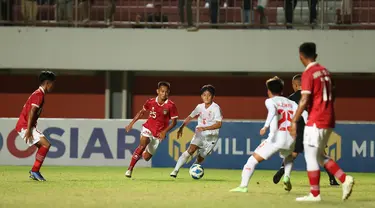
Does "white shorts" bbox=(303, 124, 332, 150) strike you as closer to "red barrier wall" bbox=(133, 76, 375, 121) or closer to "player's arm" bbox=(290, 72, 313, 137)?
"player's arm" bbox=(290, 72, 313, 137)

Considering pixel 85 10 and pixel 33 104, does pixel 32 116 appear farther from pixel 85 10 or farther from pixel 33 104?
pixel 85 10

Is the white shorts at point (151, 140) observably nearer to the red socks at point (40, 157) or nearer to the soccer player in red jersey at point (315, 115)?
the red socks at point (40, 157)

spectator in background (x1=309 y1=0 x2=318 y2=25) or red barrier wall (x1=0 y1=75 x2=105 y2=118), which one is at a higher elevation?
spectator in background (x1=309 y1=0 x2=318 y2=25)

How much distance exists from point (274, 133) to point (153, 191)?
1974mm

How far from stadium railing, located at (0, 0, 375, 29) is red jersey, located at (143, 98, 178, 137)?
6662 millimetres

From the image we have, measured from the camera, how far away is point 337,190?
46.6 feet

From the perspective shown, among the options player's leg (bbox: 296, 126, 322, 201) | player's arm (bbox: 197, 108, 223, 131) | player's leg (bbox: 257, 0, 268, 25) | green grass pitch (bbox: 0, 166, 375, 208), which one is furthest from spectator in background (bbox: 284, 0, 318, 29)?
player's leg (bbox: 296, 126, 322, 201)

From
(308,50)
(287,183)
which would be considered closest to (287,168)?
(287,183)

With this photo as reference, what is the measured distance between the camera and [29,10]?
2392 cm

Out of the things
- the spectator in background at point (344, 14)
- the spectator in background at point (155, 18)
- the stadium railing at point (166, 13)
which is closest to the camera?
the spectator in background at point (344, 14)

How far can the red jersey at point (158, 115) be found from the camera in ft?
55.5

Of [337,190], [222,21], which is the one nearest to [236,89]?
[222,21]

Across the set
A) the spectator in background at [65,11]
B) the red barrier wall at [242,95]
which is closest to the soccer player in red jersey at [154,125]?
the spectator in background at [65,11]

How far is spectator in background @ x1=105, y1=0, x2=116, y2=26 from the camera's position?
77.2 feet
